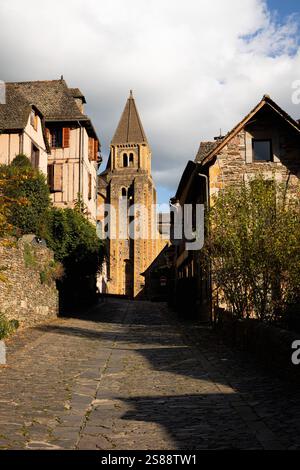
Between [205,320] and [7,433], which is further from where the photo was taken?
[205,320]

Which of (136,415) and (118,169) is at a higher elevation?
(118,169)

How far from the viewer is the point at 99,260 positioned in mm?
28812

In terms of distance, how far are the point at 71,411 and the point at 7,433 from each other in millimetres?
1283

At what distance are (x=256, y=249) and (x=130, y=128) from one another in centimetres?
6471

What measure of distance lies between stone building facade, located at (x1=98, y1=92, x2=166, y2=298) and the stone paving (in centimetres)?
5553

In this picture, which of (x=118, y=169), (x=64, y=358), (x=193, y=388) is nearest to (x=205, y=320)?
(x=64, y=358)

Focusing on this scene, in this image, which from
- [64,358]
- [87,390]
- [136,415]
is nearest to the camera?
[136,415]

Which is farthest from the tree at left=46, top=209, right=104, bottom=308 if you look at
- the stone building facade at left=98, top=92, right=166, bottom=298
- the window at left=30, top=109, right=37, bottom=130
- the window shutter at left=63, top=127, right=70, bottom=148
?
the stone building facade at left=98, top=92, right=166, bottom=298

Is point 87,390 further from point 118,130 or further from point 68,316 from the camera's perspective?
point 118,130

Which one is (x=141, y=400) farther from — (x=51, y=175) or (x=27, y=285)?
(x=51, y=175)

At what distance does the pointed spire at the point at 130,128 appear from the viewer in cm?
7519

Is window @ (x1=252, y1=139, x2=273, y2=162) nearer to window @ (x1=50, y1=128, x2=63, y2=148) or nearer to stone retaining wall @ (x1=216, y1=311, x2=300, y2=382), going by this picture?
stone retaining wall @ (x1=216, y1=311, x2=300, y2=382)

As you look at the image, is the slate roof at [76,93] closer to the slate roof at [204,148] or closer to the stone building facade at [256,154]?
the slate roof at [204,148]

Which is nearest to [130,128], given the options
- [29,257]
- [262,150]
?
[262,150]
